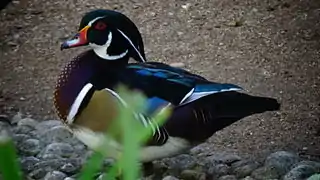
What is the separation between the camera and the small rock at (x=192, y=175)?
244 centimetres

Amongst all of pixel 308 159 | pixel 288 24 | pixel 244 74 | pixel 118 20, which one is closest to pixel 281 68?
pixel 244 74

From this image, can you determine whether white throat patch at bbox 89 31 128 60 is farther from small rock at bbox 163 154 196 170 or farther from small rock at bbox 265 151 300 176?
small rock at bbox 265 151 300 176

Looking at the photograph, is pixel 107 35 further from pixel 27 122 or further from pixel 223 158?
pixel 27 122

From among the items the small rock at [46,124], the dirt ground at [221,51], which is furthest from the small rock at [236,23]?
the small rock at [46,124]

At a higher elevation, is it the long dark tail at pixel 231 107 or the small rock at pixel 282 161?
the long dark tail at pixel 231 107

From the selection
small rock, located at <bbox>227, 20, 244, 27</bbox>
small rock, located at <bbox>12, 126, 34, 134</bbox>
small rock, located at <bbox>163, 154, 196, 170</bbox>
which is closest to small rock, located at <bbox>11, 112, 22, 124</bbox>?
small rock, located at <bbox>12, 126, 34, 134</bbox>

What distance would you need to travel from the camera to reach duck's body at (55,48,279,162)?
85.4 inches

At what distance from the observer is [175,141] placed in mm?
2203

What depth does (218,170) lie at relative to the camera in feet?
8.31

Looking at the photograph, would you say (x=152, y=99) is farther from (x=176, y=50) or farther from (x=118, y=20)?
(x=176, y=50)

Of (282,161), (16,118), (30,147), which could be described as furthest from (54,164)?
(282,161)

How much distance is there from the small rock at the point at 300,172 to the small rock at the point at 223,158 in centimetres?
27

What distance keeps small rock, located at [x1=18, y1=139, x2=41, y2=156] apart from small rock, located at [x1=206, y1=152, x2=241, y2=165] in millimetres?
605

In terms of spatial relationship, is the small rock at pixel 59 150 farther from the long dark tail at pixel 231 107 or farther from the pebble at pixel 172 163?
the long dark tail at pixel 231 107
